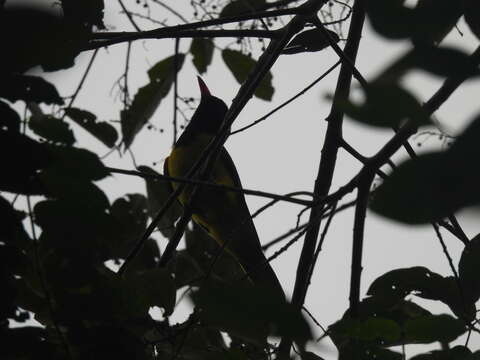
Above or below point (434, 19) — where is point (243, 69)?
above

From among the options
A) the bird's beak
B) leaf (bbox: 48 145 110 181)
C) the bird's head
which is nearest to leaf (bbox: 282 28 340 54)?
leaf (bbox: 48 145 110 181)

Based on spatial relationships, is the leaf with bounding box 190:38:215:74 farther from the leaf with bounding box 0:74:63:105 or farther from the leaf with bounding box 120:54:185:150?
the leaf with bounding box 0:74:63:105

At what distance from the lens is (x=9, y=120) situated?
39.7 inches

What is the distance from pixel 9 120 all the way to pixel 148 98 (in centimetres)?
169

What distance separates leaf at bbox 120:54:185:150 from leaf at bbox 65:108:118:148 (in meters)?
0.48

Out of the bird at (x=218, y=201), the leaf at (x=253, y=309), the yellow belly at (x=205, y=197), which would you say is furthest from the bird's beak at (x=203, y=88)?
the leaf at (x=253, y=309)

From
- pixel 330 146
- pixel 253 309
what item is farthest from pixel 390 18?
pixel 330 146

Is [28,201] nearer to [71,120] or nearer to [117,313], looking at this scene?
[117,313]

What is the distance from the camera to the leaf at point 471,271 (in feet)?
4.24

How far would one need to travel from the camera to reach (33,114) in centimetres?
117

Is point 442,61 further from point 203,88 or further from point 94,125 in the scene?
point 203,88

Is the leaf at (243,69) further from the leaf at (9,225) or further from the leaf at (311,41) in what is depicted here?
the leaf at (9,225)

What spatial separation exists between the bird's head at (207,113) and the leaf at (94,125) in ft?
5.88

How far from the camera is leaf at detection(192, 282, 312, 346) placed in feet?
1.71
